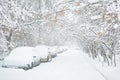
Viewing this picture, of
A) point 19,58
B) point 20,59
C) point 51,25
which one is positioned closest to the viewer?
point 20,59

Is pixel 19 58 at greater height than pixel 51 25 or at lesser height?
lesser

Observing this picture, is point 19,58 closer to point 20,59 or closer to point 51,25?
point 20,59

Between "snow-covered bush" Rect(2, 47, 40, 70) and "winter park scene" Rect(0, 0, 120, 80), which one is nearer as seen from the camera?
"winter park scene" Rect(0, 0, 120, 80)

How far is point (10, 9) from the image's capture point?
10656 millimetres

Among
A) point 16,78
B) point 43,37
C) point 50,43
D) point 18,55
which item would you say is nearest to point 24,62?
point 18,55

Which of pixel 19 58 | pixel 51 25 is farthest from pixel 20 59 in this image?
pixel 51 25

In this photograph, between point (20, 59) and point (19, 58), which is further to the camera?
point (19, 58)

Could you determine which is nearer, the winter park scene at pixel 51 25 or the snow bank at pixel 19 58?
the winter park scene at pixel 51 25

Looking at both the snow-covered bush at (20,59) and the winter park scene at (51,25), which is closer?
the winter park scene at (51,25)

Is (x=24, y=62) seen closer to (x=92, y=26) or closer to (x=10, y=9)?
(x=10, y=9)

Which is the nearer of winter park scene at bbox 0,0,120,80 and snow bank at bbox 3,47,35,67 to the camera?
winter park scene at bbox 0,0,120,80

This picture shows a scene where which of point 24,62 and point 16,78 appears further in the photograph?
point 24,62

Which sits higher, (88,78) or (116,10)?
(116,10)

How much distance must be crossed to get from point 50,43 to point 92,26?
33.2 m
